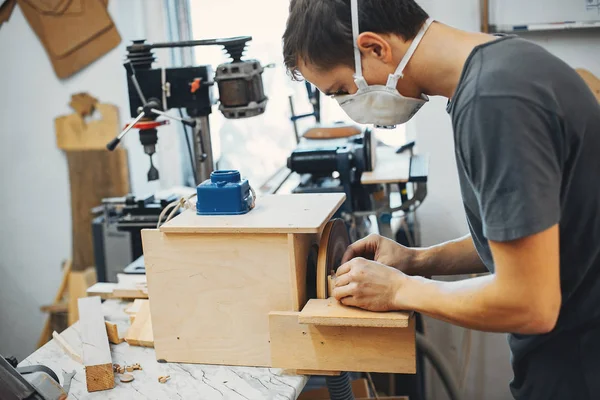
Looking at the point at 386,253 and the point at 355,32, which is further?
the point at 386,253

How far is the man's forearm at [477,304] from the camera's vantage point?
1051mm

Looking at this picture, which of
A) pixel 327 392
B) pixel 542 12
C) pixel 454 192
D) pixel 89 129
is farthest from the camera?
pixel 89 129

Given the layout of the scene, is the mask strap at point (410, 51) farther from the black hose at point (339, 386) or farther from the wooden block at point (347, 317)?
the black hose at point (339, 386)

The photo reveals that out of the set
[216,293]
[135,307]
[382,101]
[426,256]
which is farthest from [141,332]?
[382,101]

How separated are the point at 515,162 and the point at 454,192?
5.76 feet

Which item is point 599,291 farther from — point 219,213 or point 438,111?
point 438,111

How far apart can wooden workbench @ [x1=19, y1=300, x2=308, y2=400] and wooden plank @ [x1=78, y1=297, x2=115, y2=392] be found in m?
0.02

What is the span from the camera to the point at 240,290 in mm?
1375

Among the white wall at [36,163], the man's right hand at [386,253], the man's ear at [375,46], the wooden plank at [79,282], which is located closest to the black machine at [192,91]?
the man's right hand at [386,253]

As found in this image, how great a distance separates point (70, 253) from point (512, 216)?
259cm

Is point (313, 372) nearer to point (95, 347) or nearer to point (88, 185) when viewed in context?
point (95, 347)

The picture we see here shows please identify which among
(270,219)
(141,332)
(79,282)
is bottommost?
(79,282)

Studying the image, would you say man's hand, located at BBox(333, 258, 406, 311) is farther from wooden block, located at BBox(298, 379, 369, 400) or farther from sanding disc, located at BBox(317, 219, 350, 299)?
wooden block, located at BBox(298, 379, 369, 400)

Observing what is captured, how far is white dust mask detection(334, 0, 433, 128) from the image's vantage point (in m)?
1.17
